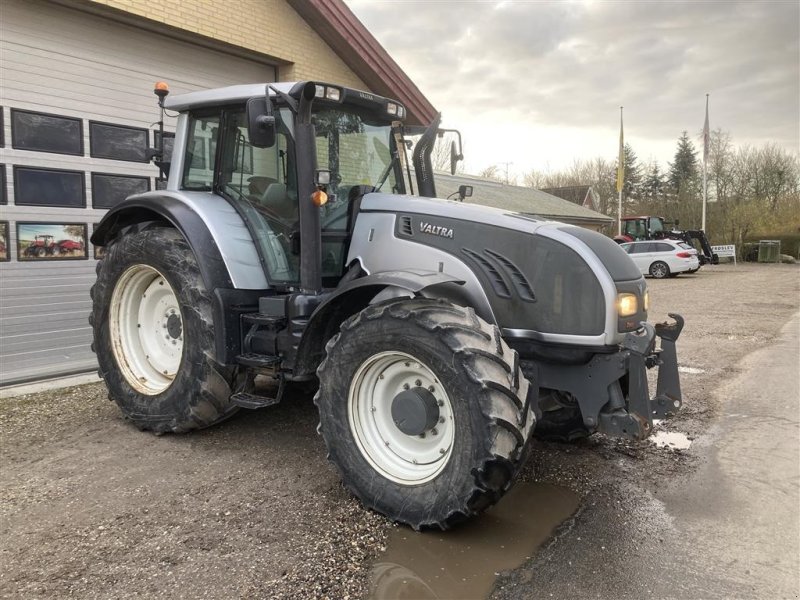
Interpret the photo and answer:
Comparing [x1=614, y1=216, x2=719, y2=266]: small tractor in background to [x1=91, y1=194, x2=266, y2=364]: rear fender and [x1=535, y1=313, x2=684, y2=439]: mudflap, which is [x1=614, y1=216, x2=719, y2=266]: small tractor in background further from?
[x1=91, y1=194, x2=266, y2=364]: rear fender

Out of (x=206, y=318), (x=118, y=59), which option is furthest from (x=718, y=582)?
(x=118, y=59)

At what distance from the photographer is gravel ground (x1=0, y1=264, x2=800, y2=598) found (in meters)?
2.75

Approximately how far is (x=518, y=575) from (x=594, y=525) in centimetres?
76

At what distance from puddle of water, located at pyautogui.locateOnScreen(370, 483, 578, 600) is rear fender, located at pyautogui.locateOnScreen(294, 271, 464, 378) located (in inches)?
49.1

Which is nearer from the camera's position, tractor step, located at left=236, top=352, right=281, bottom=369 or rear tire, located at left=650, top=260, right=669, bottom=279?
tractor step, located at left=236, top=352, right=281, bottom=369

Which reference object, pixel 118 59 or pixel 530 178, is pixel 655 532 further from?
pixel 530 178

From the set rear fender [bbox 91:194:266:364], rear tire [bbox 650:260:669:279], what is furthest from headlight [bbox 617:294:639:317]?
rear tire [bbox 650:260:669:279]

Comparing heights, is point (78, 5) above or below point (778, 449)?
above

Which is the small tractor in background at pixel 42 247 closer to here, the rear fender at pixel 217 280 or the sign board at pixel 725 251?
the rear fender at pixel 217 280

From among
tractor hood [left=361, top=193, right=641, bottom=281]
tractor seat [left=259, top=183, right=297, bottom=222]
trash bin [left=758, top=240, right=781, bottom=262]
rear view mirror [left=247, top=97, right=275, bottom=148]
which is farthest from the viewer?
trash bin [left=758, top=240, right=781, bottom=262]

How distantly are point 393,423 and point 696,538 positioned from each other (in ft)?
5.83

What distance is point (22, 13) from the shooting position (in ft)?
20.6

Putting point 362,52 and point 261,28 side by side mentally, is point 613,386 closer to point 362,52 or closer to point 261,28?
point 261,28

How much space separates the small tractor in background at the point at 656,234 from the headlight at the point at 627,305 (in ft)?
83.5
